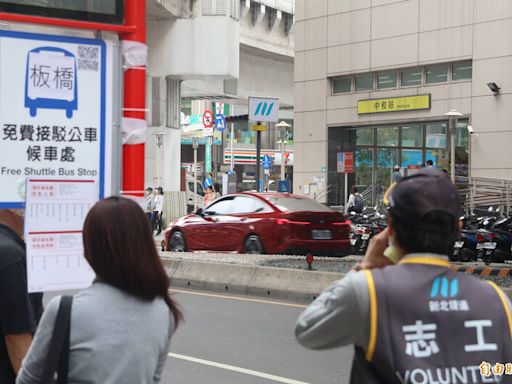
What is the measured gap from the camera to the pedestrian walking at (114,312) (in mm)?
2617

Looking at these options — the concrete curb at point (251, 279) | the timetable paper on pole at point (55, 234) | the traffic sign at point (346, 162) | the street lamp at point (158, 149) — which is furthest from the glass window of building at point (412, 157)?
the timetable paper on pole at point (55, 234)

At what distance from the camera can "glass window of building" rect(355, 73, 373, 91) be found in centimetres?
3362

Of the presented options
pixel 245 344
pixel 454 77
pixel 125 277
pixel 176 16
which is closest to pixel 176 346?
pixel 245 344

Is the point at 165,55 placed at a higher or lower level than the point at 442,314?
higher

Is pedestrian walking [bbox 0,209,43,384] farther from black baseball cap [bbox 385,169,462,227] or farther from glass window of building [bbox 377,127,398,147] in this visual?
glass window of building [bbox 377,127,398,147]

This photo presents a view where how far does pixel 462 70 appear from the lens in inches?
1196

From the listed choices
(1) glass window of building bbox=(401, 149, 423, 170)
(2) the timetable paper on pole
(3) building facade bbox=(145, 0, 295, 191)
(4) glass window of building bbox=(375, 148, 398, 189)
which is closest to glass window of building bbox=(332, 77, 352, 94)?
(4) glass window of building bbox=(375, 148, 398, 189)

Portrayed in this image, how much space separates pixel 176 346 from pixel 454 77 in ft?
79.2

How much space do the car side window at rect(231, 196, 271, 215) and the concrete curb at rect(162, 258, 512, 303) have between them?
2.32 metres

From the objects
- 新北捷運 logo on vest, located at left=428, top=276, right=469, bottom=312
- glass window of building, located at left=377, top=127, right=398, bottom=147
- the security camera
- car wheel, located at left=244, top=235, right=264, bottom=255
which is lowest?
car wheel, located at left=244, top=235, right=264, bottom=255

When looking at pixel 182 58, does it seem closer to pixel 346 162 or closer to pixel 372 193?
pixel 346 162

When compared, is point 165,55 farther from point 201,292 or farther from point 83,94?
point 83,94

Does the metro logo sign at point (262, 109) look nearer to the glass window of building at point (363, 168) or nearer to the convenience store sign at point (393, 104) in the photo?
the convenience store sign at point (393, 104)

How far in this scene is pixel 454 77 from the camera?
3058cm
